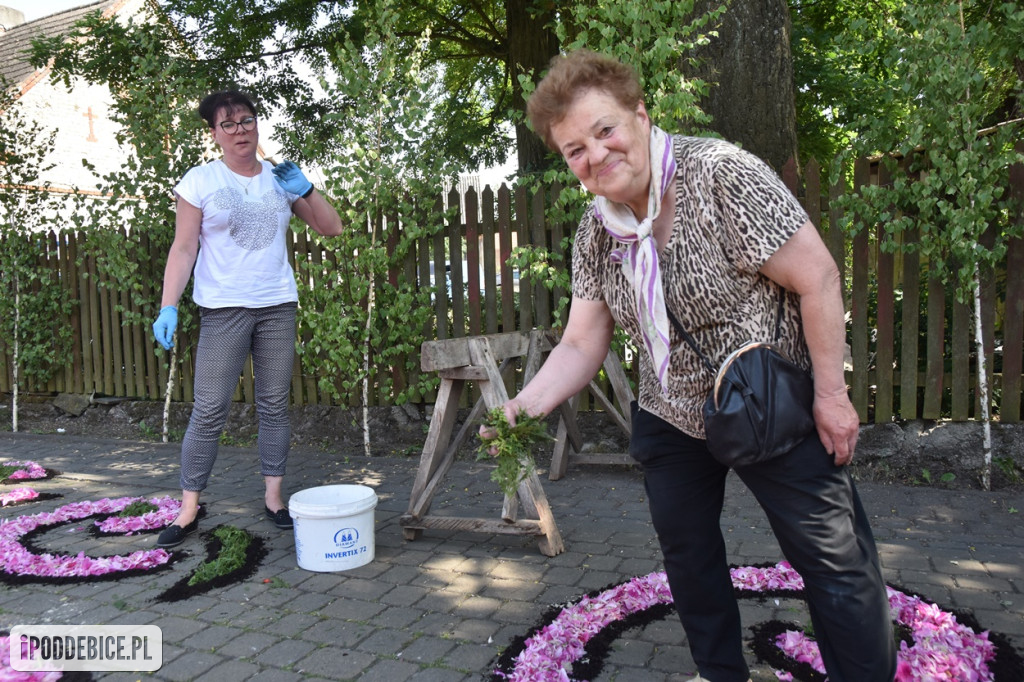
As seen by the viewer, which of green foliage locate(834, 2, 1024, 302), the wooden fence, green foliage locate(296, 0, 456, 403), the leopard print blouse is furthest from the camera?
green foliage locate(296, 0, 456, 403)

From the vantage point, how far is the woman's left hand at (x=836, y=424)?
→ 1.97 m

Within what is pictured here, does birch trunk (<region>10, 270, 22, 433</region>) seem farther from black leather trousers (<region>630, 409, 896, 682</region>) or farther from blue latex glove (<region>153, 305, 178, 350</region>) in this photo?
black leather trousers (<region>630, 409, 896, 682</region>)

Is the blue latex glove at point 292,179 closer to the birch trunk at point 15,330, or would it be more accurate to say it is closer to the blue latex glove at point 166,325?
the blue latex glove at point 166,325

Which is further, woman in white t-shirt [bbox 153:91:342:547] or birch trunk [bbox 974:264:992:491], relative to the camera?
birch trunk [bbox 974:264:992:491]

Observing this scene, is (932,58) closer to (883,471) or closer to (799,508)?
(883,471)

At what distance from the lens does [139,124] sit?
22.9ft

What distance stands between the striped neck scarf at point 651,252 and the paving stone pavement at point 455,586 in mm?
1281

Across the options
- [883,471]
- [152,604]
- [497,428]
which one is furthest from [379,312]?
[497,428]

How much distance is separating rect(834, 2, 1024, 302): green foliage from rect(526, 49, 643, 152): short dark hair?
336 cm

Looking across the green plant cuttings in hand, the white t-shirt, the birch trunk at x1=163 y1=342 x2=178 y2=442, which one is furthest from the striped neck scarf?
the birch trunk at x1=163 y1=342 x2=178 y2=442

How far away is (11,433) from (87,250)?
2112 mm

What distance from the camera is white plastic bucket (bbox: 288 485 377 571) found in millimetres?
3773

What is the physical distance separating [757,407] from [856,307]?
383 centimetres

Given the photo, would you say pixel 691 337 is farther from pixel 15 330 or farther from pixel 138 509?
pixel 15 330
